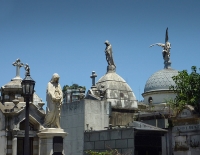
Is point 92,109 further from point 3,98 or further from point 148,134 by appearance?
point 3,98

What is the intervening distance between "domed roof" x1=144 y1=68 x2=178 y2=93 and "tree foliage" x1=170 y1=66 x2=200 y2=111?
14082mm

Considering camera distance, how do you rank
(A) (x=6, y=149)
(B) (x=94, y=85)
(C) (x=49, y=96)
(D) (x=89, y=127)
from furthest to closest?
(B) (x=94, y=85)
(D) (x=89, y=127)
(A) (x=6, y=149)
(C) (x=49, y=96)

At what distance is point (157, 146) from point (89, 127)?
4.55 metres

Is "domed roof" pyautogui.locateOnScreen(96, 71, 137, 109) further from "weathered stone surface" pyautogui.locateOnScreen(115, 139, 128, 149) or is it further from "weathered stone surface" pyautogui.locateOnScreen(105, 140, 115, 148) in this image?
"weathered stone surface" pyautogui.locateOnScreen(115, 139, 128, 149)

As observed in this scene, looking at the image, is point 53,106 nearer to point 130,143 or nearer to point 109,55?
point 130,143

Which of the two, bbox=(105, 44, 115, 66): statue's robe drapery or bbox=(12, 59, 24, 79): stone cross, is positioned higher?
bbox=(105, 44, 115, 66): statue's robe drapery

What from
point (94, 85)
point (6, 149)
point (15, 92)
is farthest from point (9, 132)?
point (94, 85)

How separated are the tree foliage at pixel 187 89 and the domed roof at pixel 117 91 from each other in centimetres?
590

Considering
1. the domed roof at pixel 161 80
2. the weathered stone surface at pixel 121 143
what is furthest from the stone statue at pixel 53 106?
the domed roof at pixel 161 80

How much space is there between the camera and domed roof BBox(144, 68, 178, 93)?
39925 mm

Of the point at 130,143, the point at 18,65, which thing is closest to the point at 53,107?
the point at 130,143

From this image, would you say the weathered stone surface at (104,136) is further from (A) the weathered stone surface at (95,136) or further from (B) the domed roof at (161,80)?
(B) the domed roof at (161,80)

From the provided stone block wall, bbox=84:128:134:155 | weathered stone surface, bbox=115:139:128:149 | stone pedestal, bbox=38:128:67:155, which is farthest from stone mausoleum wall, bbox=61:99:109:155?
stone pedestal, bbox=38:128:67:155

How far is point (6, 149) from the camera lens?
22.9 meters
